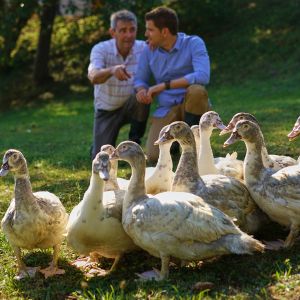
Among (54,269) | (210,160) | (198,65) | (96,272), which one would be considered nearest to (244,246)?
(96,272)

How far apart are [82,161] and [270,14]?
12441 millimetres

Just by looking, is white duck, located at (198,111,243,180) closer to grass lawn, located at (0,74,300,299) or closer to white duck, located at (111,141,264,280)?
grass lawn, located at (0,74,300,299)

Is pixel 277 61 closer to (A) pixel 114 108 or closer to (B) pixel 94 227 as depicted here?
(A) pixel 114 108

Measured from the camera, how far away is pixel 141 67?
7879 millimetres

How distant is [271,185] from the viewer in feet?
15.4

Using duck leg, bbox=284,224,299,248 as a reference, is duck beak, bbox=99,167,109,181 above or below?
above

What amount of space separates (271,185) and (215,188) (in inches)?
17.7

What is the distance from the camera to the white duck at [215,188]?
478 centimetres

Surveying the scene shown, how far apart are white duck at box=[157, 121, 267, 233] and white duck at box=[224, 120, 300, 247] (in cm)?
12

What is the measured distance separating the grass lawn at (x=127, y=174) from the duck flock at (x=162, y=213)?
160 mm

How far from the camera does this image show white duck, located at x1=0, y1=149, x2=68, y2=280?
4.58 m

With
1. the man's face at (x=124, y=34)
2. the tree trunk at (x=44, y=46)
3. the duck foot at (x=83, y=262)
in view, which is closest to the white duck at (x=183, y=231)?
the duck foot at (x=83, y=262)

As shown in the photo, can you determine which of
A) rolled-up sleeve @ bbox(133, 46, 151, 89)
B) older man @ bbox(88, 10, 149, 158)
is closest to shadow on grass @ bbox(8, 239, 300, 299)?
rolled-up sleeve @ bbox(133, 46, 151, 89)

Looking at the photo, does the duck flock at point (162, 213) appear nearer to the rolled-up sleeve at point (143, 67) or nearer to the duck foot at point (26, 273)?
the duck foot at point (26, 273)
